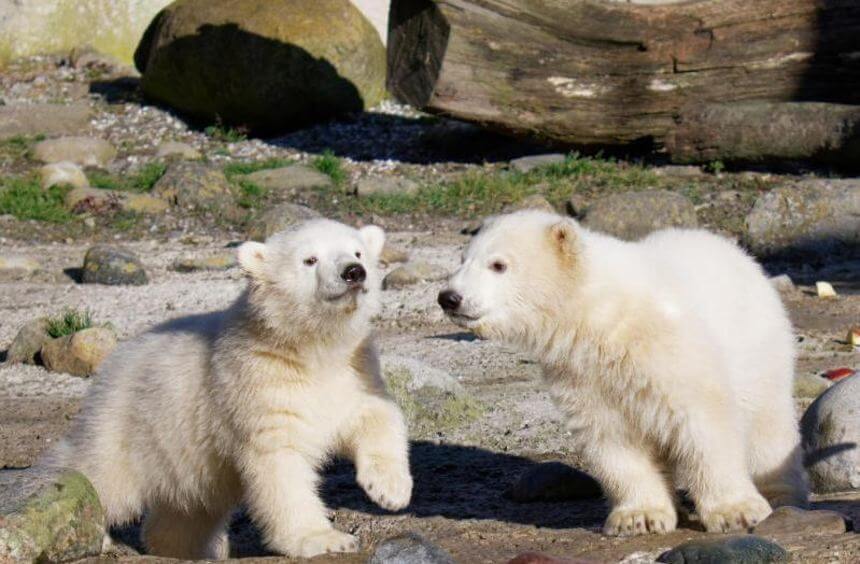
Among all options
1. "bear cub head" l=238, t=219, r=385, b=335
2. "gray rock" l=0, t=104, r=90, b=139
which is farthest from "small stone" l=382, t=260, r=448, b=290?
"gray rock" l=0, t=104, r=90, b=139

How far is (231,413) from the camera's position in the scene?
15.6 ft

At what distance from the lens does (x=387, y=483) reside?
4715 millimetres

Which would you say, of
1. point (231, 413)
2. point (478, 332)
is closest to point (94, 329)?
point (231, 413)

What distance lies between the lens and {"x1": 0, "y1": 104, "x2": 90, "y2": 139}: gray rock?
50.5 ft

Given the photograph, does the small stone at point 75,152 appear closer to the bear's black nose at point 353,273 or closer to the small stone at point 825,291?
the small stone at point 825,291

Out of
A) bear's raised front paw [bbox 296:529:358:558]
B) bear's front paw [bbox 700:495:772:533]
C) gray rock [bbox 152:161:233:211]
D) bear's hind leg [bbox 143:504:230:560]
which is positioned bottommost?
bear's hind leg [bbox 143:504:230:560]

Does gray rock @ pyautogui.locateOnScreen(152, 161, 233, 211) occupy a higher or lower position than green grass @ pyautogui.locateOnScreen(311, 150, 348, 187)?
lower

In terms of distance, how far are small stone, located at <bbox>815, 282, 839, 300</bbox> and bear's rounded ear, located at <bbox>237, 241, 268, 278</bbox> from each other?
4966mm

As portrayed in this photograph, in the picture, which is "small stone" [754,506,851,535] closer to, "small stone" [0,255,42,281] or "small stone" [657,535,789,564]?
"small stone" [657,535,789,564]

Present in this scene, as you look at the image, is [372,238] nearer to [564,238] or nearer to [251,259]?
[251,259]

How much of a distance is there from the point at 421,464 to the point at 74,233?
254 inches

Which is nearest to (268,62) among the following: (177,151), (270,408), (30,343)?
(177,151)

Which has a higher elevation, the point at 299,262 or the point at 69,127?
the point at 299,262

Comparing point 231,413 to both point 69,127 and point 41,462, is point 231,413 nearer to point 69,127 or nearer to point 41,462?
point 41,462
